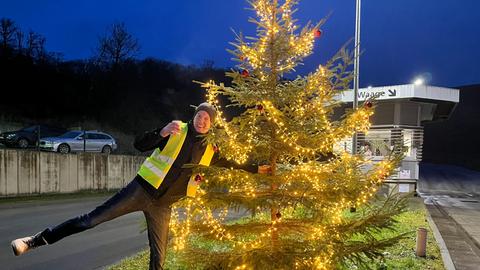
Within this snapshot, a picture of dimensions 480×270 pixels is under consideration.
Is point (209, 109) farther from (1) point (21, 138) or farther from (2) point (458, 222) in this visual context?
(1) point (21, 138)

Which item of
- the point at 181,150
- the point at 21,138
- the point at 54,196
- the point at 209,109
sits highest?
the point at 209,109

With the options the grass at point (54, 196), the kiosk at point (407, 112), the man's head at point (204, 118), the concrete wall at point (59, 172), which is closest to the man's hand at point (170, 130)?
the man's head at point (204, 118)

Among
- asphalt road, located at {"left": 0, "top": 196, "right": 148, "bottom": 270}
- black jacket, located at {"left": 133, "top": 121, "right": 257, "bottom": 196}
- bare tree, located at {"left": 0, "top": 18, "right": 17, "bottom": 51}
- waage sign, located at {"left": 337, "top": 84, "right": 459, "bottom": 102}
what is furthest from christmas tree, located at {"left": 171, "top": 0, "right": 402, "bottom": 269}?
bare tree, located at {"left": 0, "top": 18, "right": 17, "bottom": 51}

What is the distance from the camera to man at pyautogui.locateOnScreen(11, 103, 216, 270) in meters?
4.29

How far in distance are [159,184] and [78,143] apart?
22588 millimetres

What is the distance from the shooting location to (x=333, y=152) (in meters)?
4.75

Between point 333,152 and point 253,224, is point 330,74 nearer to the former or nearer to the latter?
point 333,152

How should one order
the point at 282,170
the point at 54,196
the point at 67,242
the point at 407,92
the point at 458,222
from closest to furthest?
the point at 282,170 < the point at 67,242 < the point at 458,222 < the point at 54,196 < the point at 407,92

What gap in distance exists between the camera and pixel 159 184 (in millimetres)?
4367

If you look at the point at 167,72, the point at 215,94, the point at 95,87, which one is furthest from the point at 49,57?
the point at 215,94

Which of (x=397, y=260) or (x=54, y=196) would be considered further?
(x=54, y=196)

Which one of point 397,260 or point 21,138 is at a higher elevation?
point 21,138

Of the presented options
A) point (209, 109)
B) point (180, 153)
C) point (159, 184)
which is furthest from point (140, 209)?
point (209, 109)

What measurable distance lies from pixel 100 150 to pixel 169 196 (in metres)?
23.8
